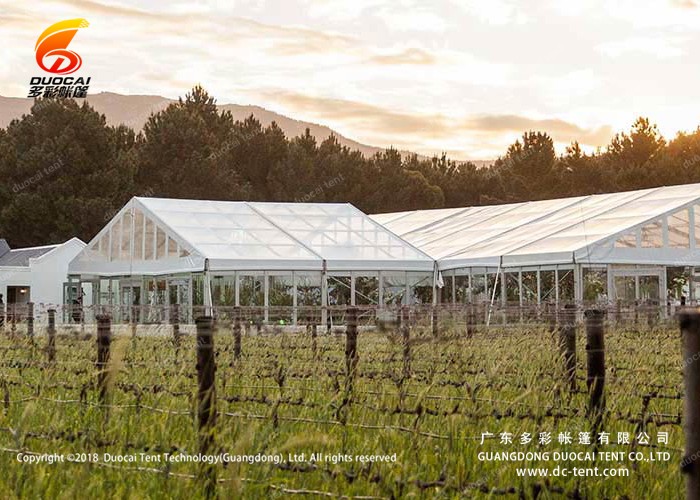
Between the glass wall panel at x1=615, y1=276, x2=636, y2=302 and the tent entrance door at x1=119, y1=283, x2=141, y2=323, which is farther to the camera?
the tent entrance door at x1=119, y1=283, x2=141, y2=323

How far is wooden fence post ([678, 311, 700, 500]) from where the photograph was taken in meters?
3.76

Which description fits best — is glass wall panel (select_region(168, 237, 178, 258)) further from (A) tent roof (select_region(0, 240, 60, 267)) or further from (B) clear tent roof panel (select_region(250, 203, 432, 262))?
(A) tent roof (select_region(0, 240, 60, 267))

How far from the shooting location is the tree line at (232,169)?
182 feet

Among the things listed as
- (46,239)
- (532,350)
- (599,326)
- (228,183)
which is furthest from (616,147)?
(599,326)

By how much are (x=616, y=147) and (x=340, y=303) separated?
37422mm

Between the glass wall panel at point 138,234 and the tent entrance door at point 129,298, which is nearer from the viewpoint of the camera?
the glass wall panel at point 138,234

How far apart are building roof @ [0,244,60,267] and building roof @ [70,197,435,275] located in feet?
33.3

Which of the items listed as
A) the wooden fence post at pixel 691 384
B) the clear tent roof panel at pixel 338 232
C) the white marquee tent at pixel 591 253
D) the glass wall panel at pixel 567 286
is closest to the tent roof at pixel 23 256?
the clear tent roof panel at pixel 338 232

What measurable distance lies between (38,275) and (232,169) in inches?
807

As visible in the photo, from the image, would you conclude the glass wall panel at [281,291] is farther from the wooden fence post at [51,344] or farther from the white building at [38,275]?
the white building at [38,275]

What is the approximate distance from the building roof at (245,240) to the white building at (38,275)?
918 cm

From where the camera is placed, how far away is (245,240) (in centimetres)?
3197

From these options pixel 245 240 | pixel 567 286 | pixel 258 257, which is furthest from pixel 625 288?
pixel 245 240

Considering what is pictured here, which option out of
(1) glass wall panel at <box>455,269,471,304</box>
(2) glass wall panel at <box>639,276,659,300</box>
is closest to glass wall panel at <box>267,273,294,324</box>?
(1) glass wall panel at <box>455,269,471,304</box>
